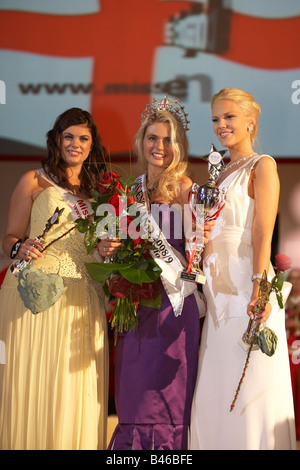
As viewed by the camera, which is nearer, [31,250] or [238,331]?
[238,331]

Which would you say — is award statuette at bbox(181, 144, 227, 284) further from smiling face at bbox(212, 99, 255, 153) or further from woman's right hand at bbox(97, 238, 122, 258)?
woman's right hand at bbox(97, 238, 122, 258)

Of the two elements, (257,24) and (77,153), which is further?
(257,24)

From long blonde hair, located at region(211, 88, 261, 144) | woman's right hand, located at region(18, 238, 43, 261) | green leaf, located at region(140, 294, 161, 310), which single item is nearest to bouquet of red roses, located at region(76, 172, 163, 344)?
green leaf, located at region(140, 294, 161, 310)

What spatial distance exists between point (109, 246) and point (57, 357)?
0.53 meters

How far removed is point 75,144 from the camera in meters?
2.74

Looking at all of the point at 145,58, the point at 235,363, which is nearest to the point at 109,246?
the point at 235,363

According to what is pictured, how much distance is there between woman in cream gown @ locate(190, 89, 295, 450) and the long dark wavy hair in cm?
66

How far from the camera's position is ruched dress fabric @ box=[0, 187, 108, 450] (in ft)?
8.07

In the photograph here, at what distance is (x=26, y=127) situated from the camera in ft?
13.1

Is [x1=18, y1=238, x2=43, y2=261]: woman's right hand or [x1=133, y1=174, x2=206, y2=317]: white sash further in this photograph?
[x1=18, y1=238, x2=43, y2=261]: woman's right hand

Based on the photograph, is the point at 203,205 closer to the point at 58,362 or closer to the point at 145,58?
the point at 58,362
